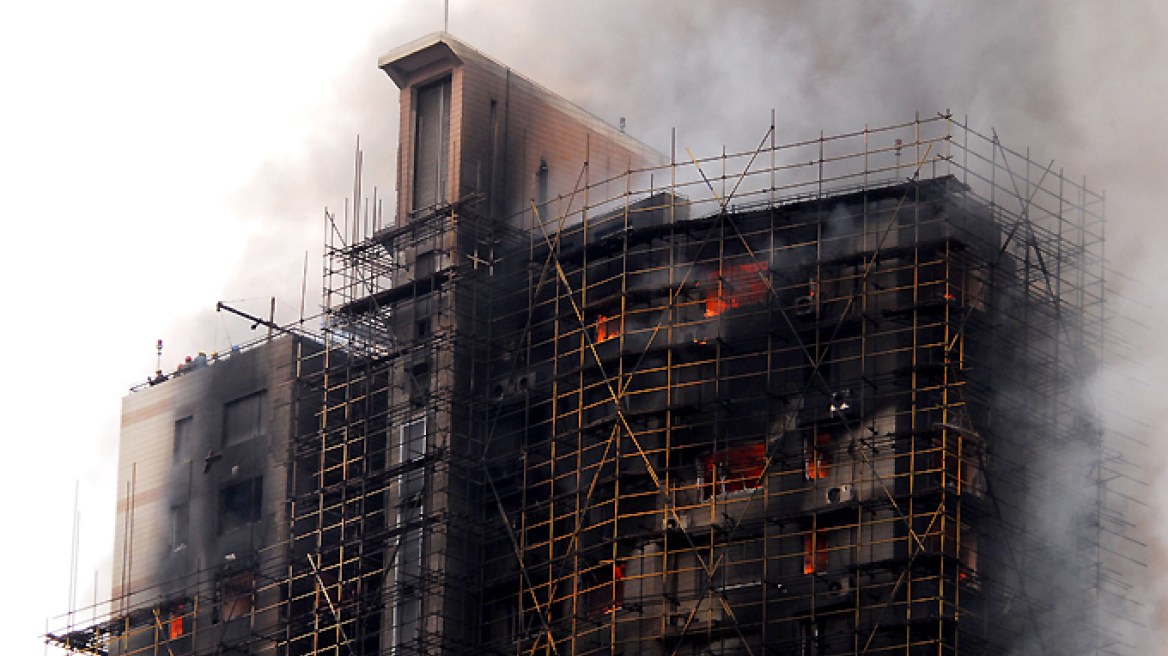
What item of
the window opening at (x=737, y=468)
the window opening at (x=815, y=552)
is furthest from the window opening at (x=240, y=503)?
the window opening at (x=815, y=552)

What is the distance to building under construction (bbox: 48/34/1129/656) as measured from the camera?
75438 mm

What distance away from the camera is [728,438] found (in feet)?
258

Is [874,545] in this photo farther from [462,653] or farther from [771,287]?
[462,653]

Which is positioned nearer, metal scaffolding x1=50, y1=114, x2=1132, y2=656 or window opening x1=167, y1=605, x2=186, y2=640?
metal scaffolding x1=50, y1=114, x2=1132, y2=656

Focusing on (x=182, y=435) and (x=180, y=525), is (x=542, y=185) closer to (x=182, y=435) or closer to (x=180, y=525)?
(x=182, y=435)

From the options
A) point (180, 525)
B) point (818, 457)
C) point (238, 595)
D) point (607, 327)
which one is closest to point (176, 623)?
point (180, 525)

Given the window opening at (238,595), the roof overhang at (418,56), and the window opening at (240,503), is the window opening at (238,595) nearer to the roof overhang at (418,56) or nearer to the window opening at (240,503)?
the window opening at (240,503)

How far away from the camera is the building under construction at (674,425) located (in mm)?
75438

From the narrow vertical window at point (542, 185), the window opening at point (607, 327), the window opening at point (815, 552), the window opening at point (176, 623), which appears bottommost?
the window opening at point (815, 552)

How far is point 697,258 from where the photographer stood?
81.9m

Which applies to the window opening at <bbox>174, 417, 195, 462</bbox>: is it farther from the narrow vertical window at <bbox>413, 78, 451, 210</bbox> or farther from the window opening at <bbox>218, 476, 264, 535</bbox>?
the narrow vertical window at <bbox>413, 78, 451, 210</bbox>

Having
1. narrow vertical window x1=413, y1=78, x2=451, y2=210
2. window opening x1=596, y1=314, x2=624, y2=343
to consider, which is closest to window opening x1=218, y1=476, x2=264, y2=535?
narrow vertical window x1=413, y1=78, x2=451, y2=210

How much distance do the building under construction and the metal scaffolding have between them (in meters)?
0.13

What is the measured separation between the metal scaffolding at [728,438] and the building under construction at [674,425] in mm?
127
